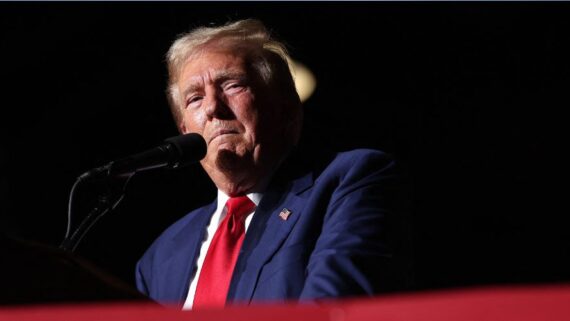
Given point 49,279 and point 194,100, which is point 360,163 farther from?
point 49,279

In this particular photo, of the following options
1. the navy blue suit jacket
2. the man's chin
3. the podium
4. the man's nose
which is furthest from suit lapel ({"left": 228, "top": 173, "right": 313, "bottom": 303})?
the podium

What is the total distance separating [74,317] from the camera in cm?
44

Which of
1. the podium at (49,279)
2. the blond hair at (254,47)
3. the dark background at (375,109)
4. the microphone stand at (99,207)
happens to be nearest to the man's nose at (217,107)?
the blond hair at (254,47)

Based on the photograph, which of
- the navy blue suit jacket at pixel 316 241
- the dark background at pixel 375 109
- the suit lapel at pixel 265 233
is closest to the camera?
the navy blue suit jacket at pixel 316 241

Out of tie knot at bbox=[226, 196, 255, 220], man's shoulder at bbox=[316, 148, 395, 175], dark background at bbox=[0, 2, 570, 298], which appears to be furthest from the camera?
dark background at bbox=[0, 2, 570, 298]

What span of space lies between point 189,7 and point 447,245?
115 cm

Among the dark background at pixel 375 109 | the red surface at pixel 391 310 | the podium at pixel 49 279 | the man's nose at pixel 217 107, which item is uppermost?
A: the red surface at pixel 391 310

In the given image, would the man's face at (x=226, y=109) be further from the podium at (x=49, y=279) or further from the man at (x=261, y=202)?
the podium at (x=49, y=279)

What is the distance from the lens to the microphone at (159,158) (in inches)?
60.7

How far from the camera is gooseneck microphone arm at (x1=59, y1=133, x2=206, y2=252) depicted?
A: 60.7 inches

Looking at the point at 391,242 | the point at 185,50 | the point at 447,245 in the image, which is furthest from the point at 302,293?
the point at 447,245

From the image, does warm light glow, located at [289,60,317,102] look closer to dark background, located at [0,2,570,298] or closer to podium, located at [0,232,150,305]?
dark background, located at [0,2,570,298]

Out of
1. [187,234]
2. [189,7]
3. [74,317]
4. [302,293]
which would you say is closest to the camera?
[74,317]

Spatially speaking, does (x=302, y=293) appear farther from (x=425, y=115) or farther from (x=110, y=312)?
(x=425, y=115)
